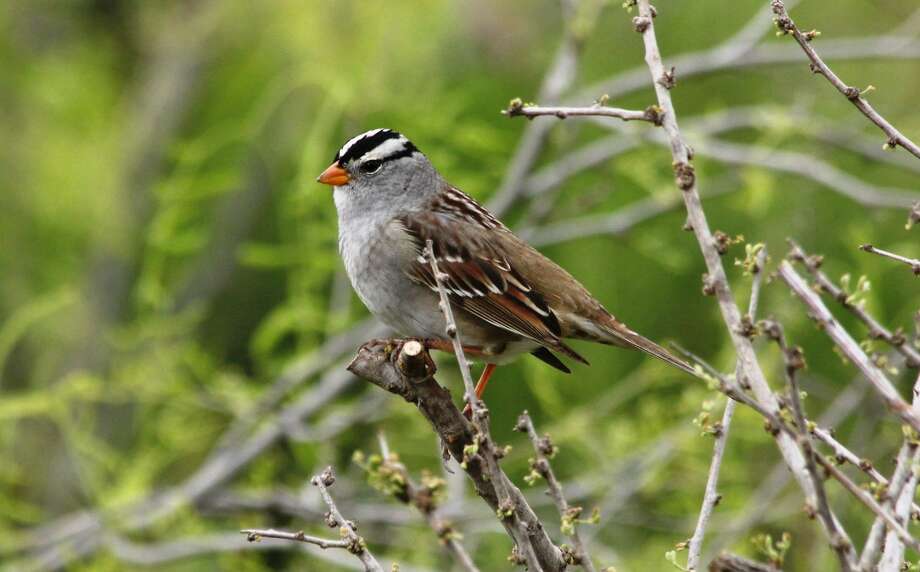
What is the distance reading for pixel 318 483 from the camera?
266cm

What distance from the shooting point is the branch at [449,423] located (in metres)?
2.63

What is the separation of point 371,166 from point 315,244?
8.05ft

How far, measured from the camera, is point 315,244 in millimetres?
7066

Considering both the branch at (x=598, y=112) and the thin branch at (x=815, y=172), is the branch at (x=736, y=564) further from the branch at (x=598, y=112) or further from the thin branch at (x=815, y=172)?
the thin branch at (x=815, y=172)

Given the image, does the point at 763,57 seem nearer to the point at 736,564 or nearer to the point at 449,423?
the point at 449,423

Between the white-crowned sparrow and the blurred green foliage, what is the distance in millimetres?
1639

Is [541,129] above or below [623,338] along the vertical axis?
above

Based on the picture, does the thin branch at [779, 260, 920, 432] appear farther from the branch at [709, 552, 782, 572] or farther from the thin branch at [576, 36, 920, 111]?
the thin branch at [576, 36, 920, 111]

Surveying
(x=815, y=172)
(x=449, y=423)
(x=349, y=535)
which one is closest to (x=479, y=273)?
(x=449, y=423)

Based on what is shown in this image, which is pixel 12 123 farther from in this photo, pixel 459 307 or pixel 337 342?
pixel 459 307

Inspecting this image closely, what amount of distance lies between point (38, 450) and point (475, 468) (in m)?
7.07

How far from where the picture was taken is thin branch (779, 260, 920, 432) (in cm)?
197

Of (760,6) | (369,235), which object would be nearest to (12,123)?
(760,6)

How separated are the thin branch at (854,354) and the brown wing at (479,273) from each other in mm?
1868
